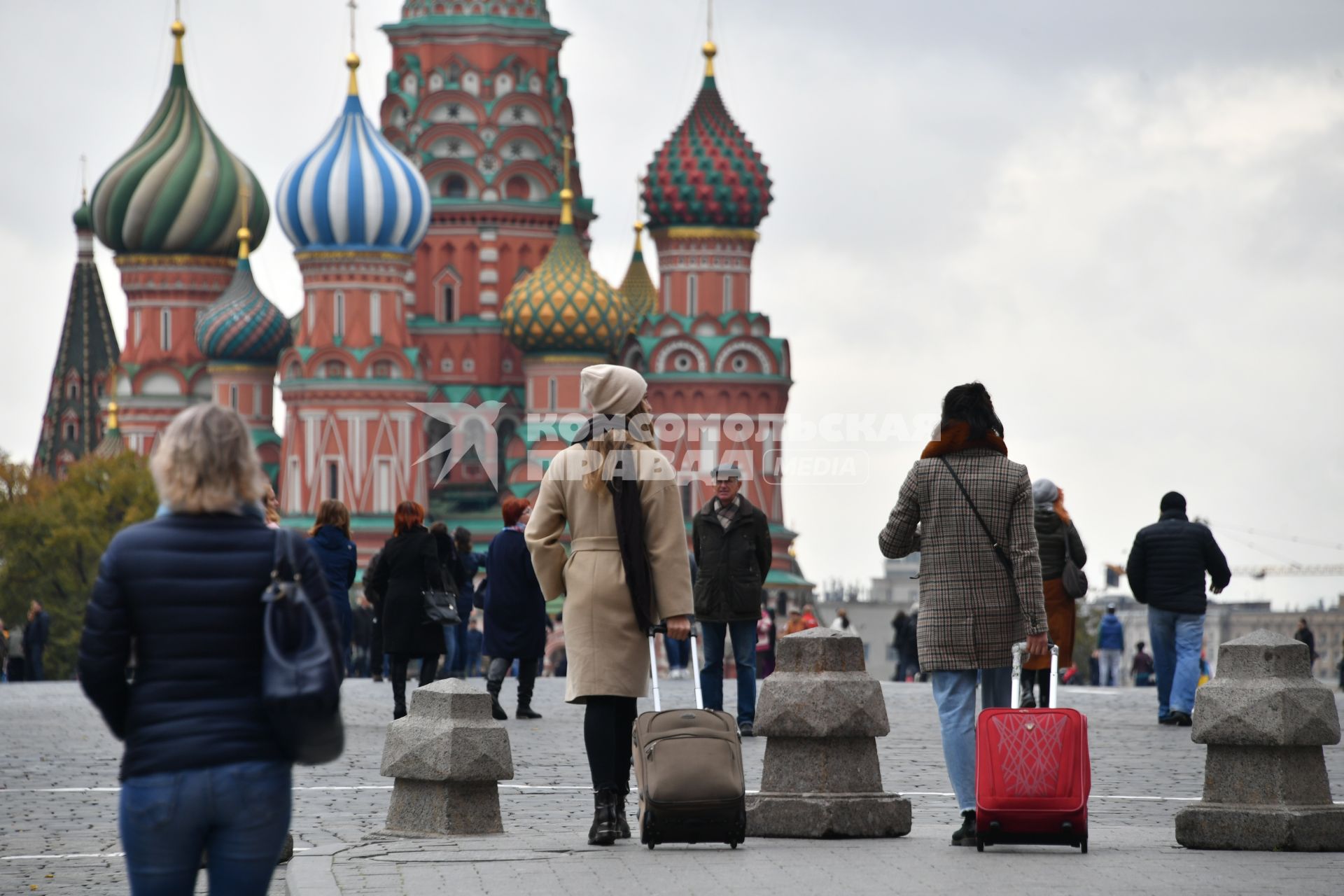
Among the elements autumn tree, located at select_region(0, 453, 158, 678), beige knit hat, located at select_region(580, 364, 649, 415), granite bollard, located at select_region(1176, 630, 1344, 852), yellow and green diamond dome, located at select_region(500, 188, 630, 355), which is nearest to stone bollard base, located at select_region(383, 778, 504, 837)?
beige knit hat, located at select_region(580, 364, 649, 415)

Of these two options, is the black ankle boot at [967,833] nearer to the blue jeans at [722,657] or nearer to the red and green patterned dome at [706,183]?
the blue jeans at [722,657]

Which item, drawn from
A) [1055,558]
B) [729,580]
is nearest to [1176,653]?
[1055,558]

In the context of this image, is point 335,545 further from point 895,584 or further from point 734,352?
point 895,584

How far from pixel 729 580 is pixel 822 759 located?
15.9 ft

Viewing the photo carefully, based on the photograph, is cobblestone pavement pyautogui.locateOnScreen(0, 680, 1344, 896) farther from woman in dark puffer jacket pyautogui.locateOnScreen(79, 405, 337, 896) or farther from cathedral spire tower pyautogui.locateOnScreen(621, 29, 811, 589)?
cathedral spire tower pyautogui.locateOnScreen(621, 29, 811, 589)

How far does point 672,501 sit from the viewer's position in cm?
871

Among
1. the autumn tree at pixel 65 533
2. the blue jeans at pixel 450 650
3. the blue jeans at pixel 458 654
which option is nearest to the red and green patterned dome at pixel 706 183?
the autumn tree at pixel 65 533

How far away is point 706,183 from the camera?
213 ft

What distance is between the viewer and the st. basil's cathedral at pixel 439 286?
62031mm

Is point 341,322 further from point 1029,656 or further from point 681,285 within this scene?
point 1029,656

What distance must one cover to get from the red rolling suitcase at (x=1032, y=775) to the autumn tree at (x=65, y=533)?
2111 inches

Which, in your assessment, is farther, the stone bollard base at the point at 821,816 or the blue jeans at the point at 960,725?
the stone bollard base at the point at 821,816

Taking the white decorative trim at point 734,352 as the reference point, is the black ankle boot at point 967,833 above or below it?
below

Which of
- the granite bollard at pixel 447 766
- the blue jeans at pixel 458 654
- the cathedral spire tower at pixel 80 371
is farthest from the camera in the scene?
the cathedral spire tower at pixel 80 371
